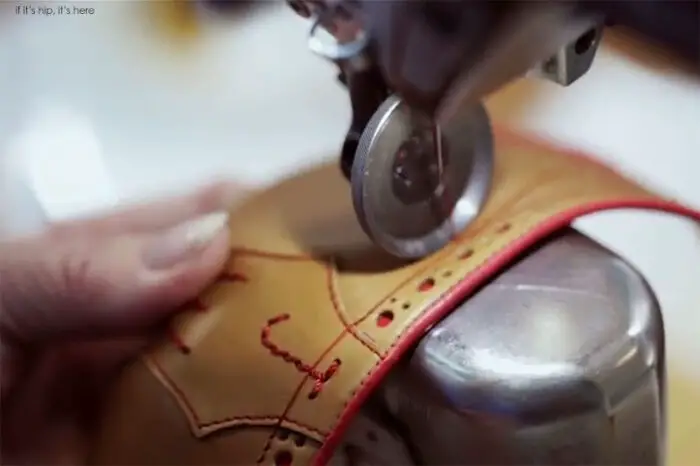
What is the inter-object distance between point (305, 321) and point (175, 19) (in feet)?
1.29

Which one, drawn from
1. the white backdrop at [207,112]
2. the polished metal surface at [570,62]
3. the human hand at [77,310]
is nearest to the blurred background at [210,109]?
the white backdrop at [207,112]

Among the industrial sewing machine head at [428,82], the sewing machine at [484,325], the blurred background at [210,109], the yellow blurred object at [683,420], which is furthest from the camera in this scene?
the blurred background at [210,109]

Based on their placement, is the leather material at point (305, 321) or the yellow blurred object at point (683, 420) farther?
the yellow blurred object at point (683, 420)

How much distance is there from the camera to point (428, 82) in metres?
0.31

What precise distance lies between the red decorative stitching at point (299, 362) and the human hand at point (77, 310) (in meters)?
0.05

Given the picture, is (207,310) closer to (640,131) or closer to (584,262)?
(584,262)

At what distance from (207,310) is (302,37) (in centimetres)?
36

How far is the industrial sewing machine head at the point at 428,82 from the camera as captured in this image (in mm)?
287

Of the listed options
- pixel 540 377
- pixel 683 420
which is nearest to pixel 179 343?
pixel 540 377

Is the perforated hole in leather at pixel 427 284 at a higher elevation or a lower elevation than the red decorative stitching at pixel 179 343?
higher

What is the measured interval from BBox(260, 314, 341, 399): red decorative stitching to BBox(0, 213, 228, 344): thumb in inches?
1.8

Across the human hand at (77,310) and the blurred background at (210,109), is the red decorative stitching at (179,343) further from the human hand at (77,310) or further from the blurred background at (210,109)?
the blurred background at (210,109)

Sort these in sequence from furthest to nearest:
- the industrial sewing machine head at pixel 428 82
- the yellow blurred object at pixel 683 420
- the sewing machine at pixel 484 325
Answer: the yellow blurred object at pixel 683 420
the sewing machine at pixel 484 325
the industrial sewing machine head at pixel 428 82

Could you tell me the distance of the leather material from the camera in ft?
1.38
